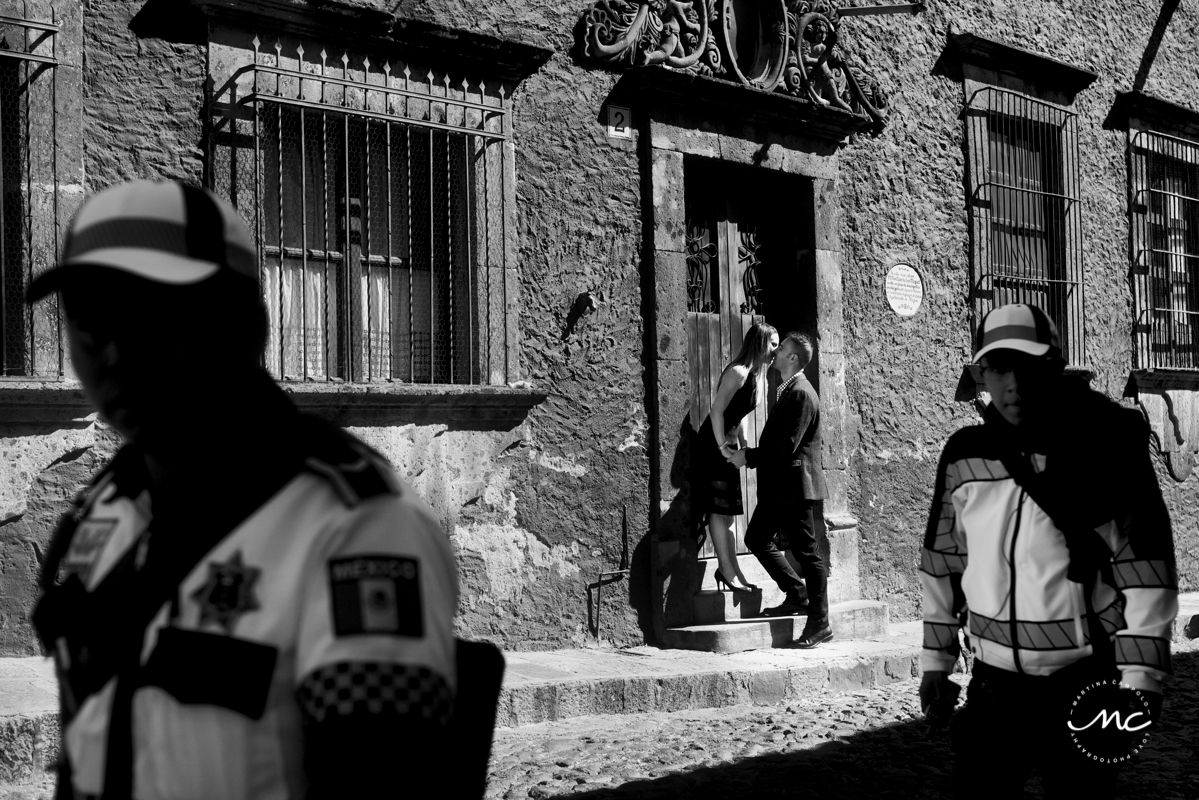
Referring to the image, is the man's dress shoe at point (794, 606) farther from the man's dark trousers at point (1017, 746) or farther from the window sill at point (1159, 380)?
the window sill at point (1159, 380)

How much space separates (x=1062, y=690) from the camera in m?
3.12

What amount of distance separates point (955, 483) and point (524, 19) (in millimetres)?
5135

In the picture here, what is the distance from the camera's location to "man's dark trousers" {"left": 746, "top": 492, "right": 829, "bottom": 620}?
776 centimetres

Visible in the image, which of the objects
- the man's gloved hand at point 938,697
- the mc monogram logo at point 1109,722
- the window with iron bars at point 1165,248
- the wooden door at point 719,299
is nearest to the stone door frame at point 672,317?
the wooden door at point 719,299

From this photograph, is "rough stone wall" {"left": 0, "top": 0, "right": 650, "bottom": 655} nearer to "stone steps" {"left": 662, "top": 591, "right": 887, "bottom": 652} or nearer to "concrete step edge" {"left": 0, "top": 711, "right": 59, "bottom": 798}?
"stone steps" {"left": 662, "top": 591, "right": 887, "bottom": 652}

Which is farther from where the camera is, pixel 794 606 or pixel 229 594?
pixel 794 606

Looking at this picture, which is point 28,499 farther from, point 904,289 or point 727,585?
point 904,289

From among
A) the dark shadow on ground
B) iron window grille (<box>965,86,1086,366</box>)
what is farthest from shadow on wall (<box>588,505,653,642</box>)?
iron window grille (<box>965,86,1086,366</box>)

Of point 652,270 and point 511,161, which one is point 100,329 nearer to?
point 511,161

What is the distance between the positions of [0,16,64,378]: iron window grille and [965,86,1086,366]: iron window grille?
6678 mm

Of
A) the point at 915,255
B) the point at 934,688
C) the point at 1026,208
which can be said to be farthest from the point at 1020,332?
the point at 1026,208

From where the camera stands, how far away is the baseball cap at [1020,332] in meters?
3.37

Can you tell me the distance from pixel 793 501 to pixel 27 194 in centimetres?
431

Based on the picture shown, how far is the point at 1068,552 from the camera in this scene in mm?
3152
